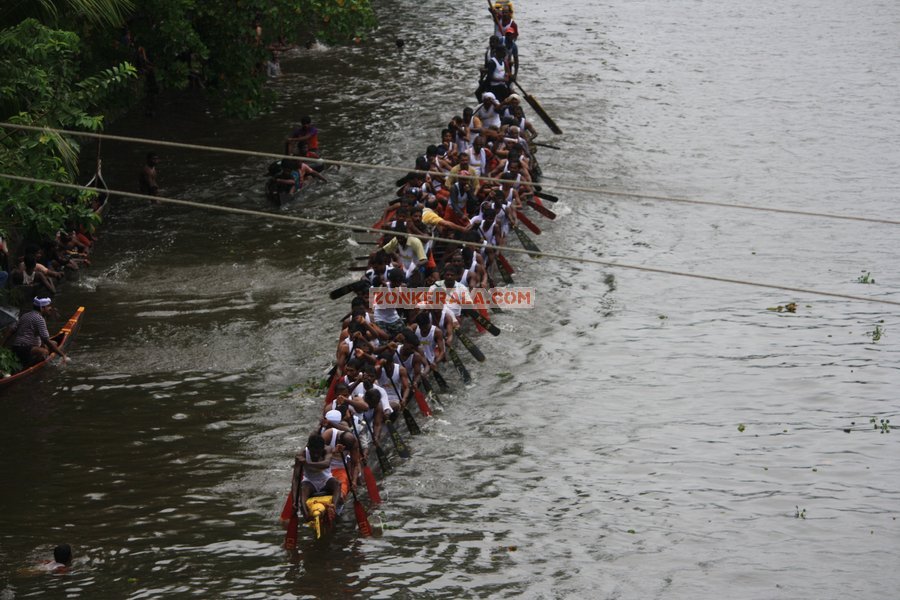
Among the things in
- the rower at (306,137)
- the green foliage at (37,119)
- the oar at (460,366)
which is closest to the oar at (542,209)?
the rower at (306,137)

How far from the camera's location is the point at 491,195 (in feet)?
71.5

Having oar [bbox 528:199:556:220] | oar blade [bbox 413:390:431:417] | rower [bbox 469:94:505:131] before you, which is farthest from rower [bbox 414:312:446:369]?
rower [bbox 469:94:505:131]

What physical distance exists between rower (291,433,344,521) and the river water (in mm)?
532

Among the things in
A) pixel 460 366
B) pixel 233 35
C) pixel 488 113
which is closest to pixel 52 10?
pixel 460 366

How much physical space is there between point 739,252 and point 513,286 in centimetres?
474

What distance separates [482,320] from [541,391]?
5.68 feet

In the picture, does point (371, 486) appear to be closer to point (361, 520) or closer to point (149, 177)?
point (361, 520)

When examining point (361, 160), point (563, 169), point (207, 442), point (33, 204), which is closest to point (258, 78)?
point (361, 160)

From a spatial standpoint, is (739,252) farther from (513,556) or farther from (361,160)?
(513,556)

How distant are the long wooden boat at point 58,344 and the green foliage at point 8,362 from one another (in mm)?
82

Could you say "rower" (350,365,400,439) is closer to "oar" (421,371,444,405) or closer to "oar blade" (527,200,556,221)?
"oar" (421,371,444,405)

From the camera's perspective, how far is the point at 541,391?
60.2ft

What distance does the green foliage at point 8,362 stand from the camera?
698 inches

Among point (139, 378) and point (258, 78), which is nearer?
point (139, 378)
